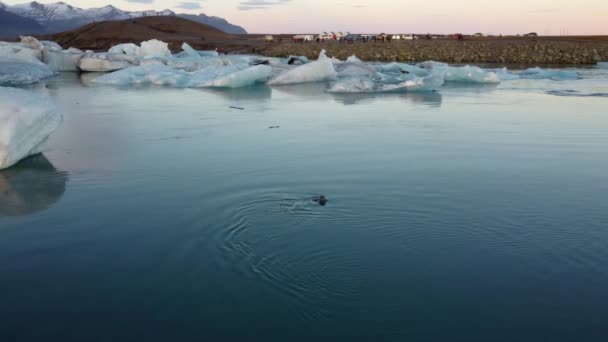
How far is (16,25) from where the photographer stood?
171m

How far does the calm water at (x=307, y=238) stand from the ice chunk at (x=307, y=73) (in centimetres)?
771

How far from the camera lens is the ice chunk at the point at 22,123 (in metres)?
4.95

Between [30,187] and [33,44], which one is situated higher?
[33,44]

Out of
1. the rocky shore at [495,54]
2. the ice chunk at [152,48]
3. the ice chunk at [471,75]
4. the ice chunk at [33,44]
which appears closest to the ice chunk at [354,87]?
the ice chunk at [471,75]

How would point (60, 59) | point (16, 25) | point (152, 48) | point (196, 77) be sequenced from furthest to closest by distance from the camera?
1. point (16, 25)
2. point (152, 48)
3. point (60, 59)
4. point (196, 77)

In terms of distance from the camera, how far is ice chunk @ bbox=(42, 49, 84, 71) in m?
21.1

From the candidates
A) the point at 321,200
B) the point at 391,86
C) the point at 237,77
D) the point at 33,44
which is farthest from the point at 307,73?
the point at 33,44

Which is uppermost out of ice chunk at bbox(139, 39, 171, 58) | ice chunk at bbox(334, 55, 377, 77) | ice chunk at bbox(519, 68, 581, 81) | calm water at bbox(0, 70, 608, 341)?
ice chunk at bbox(139, 39, 171, 58)

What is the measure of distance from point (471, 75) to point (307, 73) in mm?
4587

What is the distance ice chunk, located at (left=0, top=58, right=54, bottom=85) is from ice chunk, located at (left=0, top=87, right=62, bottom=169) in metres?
10.7

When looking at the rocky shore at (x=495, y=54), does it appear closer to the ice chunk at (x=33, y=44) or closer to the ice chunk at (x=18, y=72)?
the ice chunk at (x=33, y=44)

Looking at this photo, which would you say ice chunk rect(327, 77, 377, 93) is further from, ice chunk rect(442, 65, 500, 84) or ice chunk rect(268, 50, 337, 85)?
ice chunk rect(442, 65, 500, 84)

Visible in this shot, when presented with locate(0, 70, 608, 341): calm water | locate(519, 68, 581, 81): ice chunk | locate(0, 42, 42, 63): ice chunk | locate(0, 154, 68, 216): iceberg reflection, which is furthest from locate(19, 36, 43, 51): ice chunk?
locate(519, 68, 581, 81): ice chunk

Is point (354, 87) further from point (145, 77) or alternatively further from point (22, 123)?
point (22, 123)
